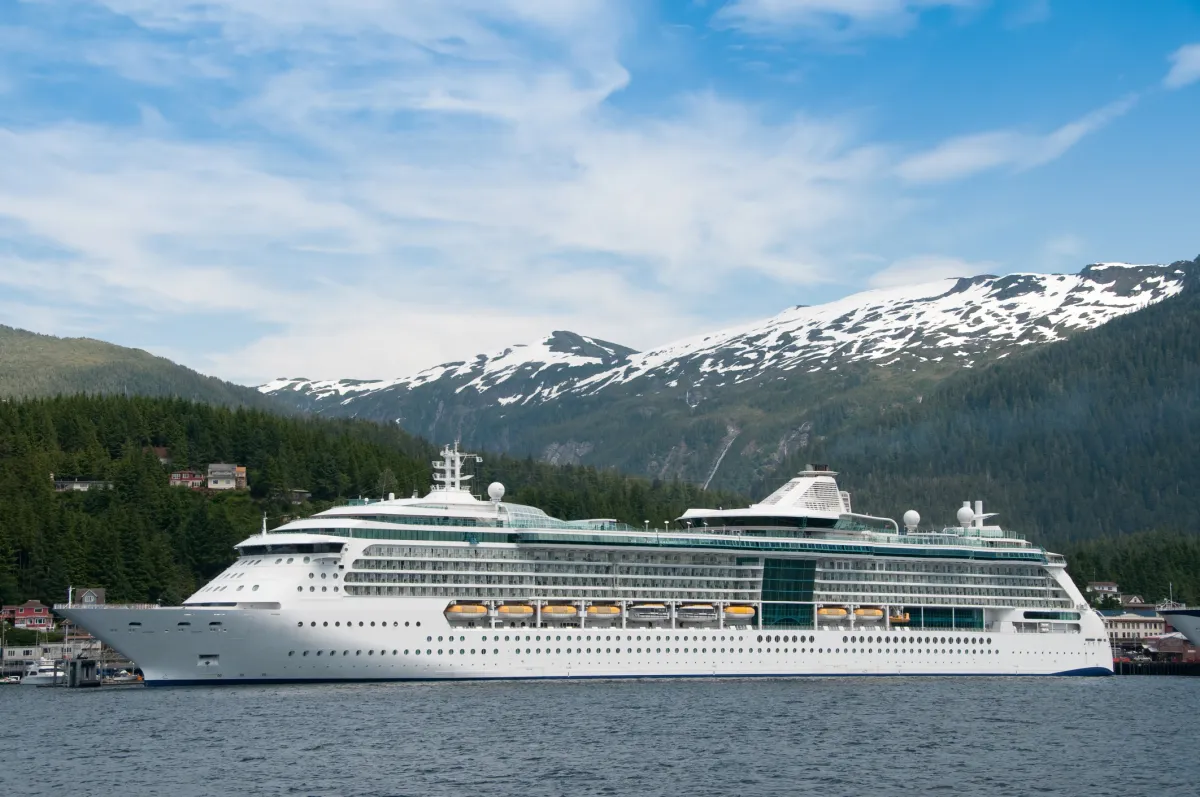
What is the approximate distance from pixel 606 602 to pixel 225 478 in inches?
2944

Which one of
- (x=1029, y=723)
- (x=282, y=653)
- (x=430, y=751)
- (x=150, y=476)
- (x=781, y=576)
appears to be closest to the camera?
(x=430, y=751)

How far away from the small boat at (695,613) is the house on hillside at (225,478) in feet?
243

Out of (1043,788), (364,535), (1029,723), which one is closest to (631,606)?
(364,535)

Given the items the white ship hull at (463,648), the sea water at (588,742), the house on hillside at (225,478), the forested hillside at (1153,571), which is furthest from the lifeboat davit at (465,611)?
the forested hillside at (1153,571)

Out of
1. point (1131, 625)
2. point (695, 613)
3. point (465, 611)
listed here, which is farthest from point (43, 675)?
point (1131, 625)

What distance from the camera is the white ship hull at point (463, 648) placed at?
75.9m

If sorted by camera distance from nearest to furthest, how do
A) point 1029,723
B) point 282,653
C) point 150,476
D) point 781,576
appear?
1. point 1029,723
2. point 282,653
3. point 781,576
4. point 150,476

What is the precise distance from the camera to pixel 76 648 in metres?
108

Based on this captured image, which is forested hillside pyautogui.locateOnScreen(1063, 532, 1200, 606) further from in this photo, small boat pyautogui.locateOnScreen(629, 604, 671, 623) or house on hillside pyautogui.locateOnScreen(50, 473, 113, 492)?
house on hillside pyautogui.locateOnScreen(50, 473, 113, 492)

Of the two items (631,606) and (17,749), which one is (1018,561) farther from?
(17,749)

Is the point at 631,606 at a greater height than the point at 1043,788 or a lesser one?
greater

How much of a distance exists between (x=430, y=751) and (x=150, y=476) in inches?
3751

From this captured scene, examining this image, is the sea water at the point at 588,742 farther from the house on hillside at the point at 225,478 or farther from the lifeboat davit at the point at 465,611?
the house on hillside at the point at 225,478

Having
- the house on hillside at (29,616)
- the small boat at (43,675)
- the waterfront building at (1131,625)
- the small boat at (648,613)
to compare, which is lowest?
the small boat at (43,675)
